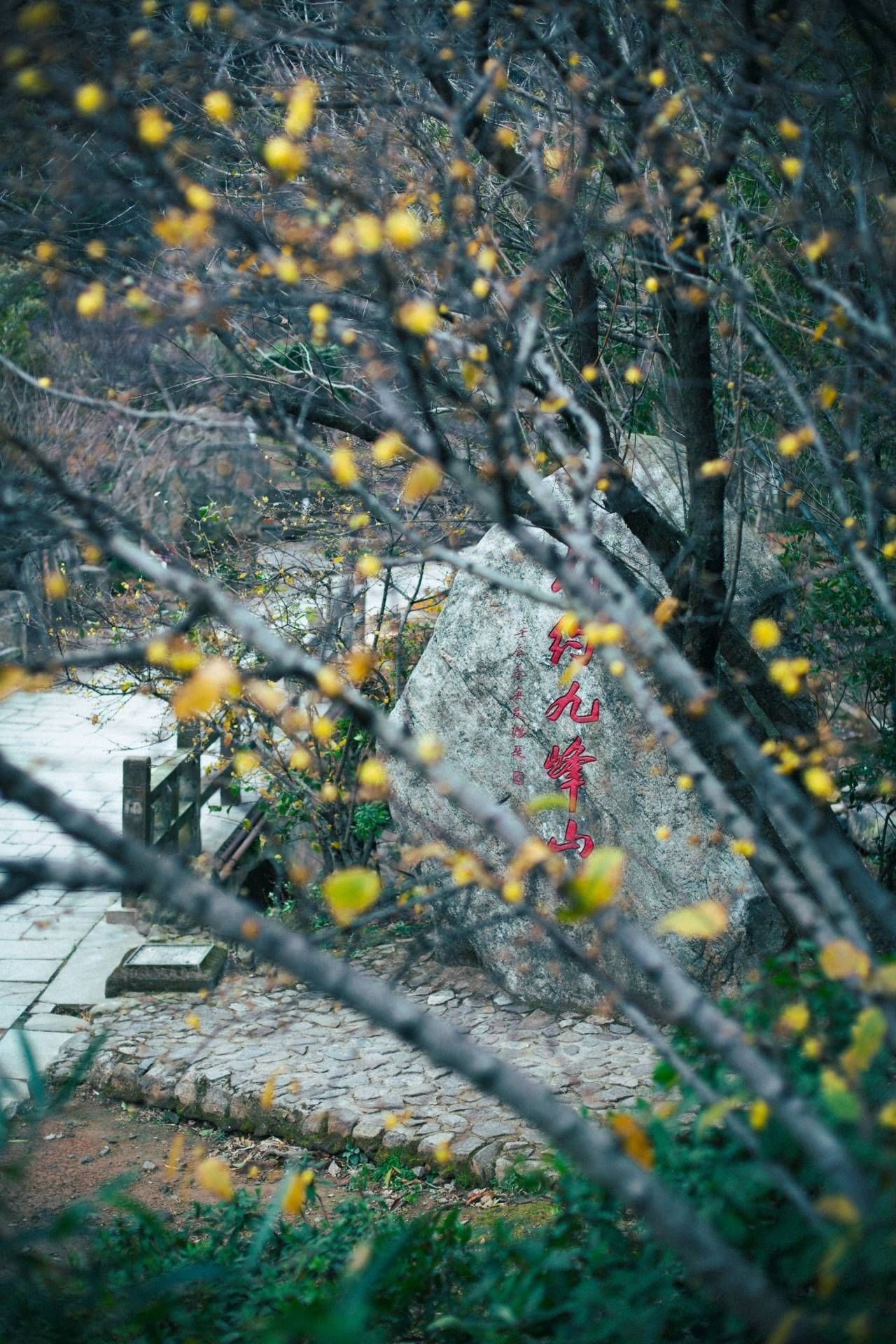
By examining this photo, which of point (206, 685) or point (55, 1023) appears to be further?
point (55, 1023)

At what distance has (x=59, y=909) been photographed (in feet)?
21.5

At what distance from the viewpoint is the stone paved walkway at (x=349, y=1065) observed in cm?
411

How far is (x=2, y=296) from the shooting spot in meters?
10.4

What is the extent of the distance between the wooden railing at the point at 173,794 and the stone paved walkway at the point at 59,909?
0.20m

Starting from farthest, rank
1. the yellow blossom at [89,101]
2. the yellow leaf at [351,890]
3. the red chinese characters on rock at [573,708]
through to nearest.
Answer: the red chinese characters on rock at [573,708] < the yellow blossom at [89,101] < the yellow leaf at [351,890]

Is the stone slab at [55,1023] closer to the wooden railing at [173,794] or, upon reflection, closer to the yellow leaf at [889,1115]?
the wooden railing at [173,794]

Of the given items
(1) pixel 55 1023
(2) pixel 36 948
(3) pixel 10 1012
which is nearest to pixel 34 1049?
(1) pixel 55 1023

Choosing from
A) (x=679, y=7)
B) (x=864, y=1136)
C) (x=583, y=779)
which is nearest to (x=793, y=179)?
(x=679, y=7)

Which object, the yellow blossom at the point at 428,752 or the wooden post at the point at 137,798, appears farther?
the wooden post at the point at 137,798

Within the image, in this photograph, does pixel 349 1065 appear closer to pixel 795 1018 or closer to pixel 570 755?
pixel 570 755

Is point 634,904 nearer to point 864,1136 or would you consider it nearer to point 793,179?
point 793,179

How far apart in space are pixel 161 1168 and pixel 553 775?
2.28 m

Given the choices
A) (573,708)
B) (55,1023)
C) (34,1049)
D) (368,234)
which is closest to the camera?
(368,234)

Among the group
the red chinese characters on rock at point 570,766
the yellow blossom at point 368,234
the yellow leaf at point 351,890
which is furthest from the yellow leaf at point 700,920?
the red chinese characters on rock at point 570,766
